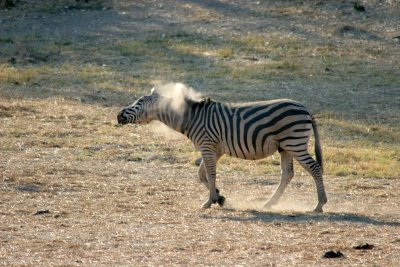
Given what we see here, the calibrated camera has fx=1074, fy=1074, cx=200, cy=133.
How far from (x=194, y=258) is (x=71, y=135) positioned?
29.6ft

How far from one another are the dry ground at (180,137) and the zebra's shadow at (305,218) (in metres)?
0.02

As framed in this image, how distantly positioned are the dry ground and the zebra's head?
93 centimetres

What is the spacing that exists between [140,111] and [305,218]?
9.88 ft

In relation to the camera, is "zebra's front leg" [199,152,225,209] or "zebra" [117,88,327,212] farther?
"zebra's front leg" [199,152,225,209]

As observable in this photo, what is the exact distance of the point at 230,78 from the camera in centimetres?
2445

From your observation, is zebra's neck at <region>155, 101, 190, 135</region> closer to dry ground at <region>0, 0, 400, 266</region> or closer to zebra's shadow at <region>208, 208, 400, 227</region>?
dry ground at <region>0, 0, 400, 266</region>

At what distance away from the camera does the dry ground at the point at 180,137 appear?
10.5 m

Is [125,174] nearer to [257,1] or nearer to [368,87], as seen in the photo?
[368,87]

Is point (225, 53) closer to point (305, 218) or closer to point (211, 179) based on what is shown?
point (211, 179)

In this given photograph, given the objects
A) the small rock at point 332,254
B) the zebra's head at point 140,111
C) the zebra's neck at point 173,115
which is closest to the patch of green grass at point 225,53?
the zebra's head at point 140,111

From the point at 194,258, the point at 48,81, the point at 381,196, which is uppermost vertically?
the point at 194,258

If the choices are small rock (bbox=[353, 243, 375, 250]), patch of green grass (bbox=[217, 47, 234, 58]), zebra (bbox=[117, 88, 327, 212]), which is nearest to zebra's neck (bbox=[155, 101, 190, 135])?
zebra (bbox=[117, 88, 327, 212])

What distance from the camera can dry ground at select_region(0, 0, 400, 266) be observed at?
10539 millimetres

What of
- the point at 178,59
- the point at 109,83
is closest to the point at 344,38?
the point at 178,59
